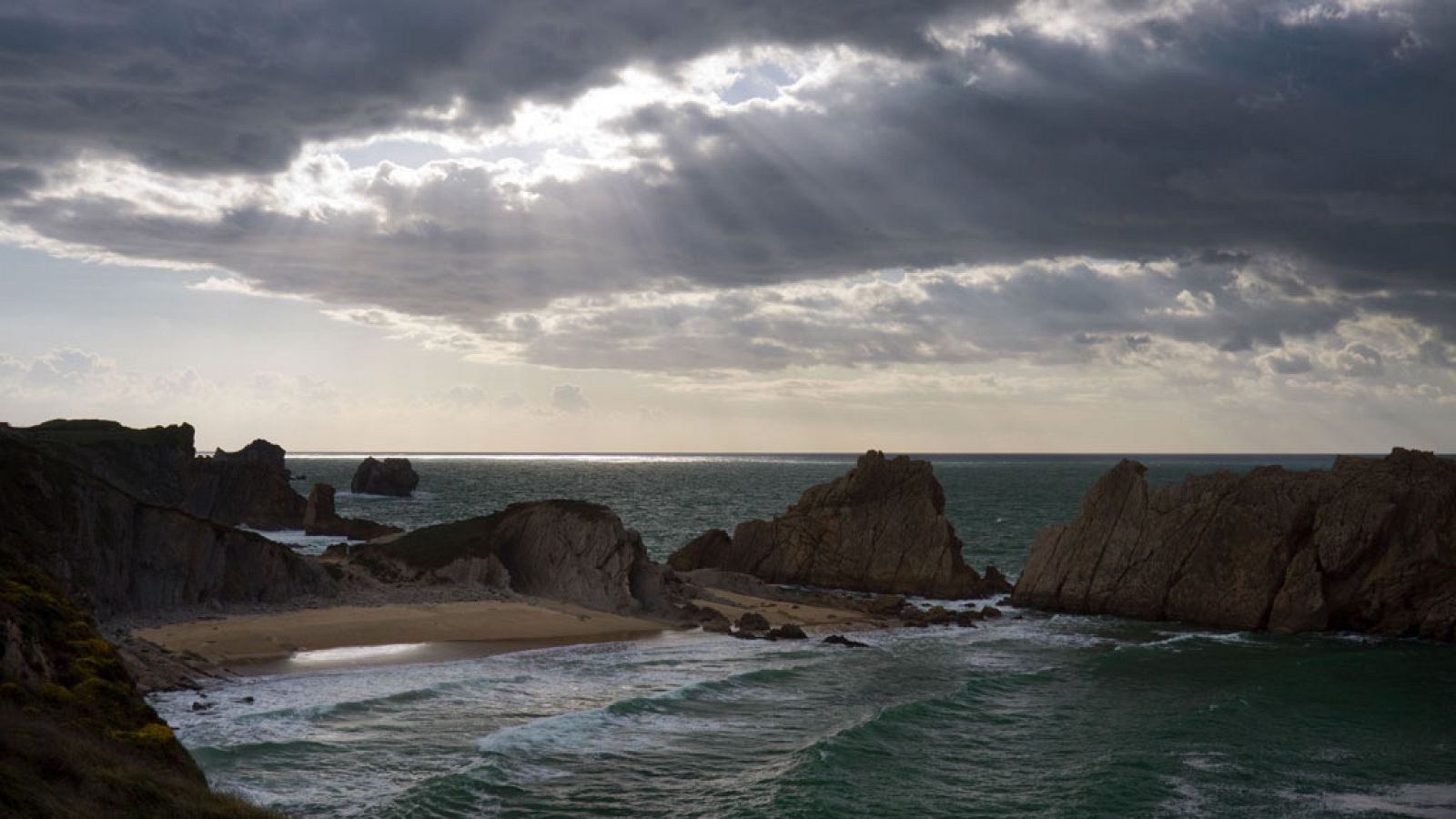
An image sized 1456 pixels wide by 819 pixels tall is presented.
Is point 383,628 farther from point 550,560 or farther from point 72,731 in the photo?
point 72,731

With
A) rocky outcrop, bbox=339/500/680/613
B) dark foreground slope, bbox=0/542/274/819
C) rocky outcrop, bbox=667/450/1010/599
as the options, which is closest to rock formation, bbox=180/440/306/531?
rocky outcrop, bbox=339/500/680/613

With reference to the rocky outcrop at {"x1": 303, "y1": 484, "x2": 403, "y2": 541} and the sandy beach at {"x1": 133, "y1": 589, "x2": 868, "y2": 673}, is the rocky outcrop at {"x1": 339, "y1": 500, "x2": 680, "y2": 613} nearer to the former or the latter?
the sandy beach at {"x1": 133, "y1": 589, "x2": 868, "y2": 673}

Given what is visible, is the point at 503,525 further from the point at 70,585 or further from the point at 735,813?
the point at 735,813

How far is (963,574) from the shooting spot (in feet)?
210

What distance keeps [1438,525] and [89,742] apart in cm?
5337

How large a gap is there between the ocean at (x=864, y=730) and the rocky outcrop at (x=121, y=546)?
9980 mm

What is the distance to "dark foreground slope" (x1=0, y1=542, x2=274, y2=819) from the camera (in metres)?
14.2

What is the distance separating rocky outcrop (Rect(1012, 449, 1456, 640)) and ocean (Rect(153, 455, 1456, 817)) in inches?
87.4

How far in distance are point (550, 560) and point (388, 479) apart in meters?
116

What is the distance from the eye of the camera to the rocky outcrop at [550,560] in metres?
57.2

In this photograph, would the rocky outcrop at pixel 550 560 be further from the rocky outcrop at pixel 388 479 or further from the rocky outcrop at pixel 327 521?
the rocky outcrop at pixel 388 479

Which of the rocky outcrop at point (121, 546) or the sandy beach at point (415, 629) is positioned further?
the sandy beach at point (415, 629)

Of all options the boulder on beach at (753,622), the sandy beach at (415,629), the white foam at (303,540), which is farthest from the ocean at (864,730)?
the white foam at (303,540)

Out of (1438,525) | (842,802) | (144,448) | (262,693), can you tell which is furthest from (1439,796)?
(144,448)
